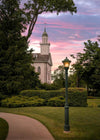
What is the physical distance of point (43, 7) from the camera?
78.7ft

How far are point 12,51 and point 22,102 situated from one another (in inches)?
263

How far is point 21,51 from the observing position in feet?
73.6

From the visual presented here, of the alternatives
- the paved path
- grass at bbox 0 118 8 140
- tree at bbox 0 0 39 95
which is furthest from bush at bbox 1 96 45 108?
the paved path

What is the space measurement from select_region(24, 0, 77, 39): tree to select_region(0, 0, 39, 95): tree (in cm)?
128

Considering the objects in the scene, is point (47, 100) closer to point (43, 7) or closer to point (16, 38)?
point (16, 38)

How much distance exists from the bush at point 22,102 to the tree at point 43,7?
9444 millimetres

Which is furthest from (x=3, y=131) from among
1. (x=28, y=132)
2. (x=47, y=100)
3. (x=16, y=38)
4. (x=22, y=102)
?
(x=16, y=38)

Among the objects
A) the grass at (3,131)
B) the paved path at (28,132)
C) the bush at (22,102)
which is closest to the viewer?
the paved path at (28,132)

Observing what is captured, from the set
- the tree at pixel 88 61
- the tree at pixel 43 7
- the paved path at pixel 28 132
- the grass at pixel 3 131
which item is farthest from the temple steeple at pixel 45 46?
the paved path at pixel 28 132

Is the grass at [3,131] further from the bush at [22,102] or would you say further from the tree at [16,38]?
the tree at [16,38]

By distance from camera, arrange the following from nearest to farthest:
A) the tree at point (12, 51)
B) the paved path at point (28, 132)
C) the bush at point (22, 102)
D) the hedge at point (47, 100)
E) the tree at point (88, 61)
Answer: the paved path at point (28, 132) → the bush at point (22, 102) → the hedge at point (47, 100) → the tree at point (12, 51) → the tree at point (88, 61)

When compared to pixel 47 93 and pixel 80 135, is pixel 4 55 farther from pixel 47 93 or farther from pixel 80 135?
pixel 80 135

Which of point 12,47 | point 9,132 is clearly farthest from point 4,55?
point 9,132

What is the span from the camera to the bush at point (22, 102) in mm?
19047
